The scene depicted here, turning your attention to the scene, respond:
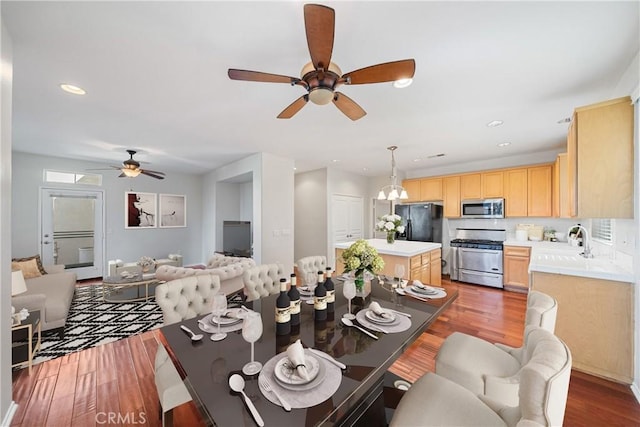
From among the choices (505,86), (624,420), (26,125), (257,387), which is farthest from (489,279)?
(26,125)

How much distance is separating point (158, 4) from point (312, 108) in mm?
1499

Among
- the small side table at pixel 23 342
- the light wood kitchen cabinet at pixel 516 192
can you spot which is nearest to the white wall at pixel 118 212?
the small side table at pixel 23 342

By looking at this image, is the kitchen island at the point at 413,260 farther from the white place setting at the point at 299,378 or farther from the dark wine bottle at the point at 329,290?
the white place setting at the point at 299,378

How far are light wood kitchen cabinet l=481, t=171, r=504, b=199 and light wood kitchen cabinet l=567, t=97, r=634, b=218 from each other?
2831mm

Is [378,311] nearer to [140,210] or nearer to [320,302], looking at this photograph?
[320,302]

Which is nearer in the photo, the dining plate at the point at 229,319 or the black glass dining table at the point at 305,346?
the black glass dining table at the point at 305,346

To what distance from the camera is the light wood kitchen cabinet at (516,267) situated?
13.6 ft

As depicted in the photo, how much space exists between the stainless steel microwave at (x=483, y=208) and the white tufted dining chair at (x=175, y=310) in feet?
16.6

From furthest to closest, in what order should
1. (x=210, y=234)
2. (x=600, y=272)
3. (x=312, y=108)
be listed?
(x=210, y=234)
(x=312, y=108)
(x=600, y=272)

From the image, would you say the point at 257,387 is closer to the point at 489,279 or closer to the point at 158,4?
the point at 158,4

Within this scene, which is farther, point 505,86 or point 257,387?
point 505,86

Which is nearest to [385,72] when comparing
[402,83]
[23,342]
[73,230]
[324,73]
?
[324,73]

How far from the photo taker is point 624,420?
1590 millimetres

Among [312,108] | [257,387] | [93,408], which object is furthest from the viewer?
[312,108]
